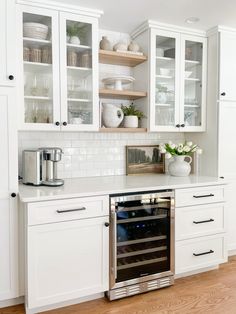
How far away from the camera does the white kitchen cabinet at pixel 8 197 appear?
2.04 metres

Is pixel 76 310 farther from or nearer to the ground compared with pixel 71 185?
nearer to the ground

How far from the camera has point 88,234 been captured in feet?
7.01

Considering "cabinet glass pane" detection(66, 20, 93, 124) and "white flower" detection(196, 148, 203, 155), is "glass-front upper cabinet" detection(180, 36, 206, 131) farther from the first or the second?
"cabinet glass pane" detection(66, 20, 93, 124)

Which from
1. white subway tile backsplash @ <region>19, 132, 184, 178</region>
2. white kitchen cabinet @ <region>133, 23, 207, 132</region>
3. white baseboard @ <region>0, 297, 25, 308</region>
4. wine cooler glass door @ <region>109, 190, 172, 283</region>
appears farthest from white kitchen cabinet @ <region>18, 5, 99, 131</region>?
white baseboard @ <region>0, 297, 25, 308</region>

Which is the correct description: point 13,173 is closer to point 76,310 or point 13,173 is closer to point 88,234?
point 88,234

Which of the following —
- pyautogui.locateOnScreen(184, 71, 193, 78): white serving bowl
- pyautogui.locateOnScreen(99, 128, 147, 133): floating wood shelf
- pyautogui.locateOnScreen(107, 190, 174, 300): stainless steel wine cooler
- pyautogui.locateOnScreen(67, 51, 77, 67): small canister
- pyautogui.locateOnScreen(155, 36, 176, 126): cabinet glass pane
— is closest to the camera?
pyautogui.locateOnScreen(107, 190, 174, 300): stainless steel wine cooler

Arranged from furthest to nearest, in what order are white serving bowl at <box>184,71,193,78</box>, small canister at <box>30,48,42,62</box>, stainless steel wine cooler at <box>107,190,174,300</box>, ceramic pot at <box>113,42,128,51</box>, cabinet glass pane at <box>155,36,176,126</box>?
white serving bowl at <box>184,71,193,78</box>, cabinet glass pane at <box>155,36,176,126</box>, ceramic pot at <box>113,42,128,51</box>, small canister at <box>30,48,42,62</box>, stainless steel wine cooler at <box>107,190,174,300</box>

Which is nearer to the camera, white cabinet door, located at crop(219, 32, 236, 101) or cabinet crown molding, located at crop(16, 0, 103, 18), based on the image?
cabinet crown molding, located at crop(16, 0, 103, 18)

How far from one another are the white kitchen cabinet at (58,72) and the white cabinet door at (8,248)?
65cm

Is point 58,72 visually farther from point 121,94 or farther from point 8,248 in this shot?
point 8,248

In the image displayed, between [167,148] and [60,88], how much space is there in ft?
4.18

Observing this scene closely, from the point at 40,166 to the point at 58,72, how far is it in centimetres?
82

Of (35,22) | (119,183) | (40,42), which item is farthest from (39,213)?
(35,22)

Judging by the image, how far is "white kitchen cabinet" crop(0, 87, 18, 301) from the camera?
6.68 feet
